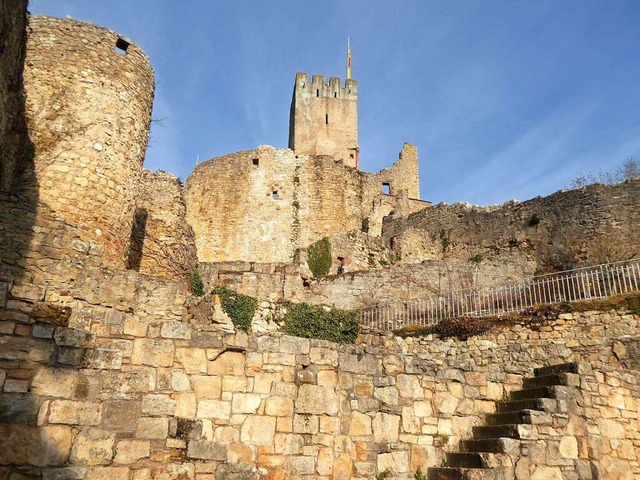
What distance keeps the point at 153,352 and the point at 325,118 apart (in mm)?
34045

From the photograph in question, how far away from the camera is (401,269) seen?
20125mm

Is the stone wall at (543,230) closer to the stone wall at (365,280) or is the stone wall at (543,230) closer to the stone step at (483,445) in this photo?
the stone wall at (365,280)

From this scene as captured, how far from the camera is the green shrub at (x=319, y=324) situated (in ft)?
45.9

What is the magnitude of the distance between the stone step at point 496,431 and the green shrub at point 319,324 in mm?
6194

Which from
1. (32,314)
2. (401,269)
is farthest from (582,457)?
(401,269)

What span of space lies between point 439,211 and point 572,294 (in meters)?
12.5

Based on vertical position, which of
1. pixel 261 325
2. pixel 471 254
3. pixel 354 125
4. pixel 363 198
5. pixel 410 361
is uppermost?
pixel 354 125

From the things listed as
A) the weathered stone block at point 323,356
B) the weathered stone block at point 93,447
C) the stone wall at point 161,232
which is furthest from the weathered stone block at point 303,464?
the stone wall at point 161,232

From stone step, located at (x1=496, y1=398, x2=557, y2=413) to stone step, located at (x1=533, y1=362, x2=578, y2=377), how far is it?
97 cm

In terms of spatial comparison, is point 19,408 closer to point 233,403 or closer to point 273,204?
point 233,403

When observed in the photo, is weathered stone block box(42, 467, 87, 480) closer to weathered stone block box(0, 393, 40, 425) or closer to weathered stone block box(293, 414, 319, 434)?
weathered stone block box(0, 393, 40, 425)

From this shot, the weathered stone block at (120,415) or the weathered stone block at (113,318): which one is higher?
the weathered stone block at (113,318)

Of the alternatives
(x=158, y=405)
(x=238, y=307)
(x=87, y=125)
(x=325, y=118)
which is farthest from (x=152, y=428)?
(x=325, y=118)

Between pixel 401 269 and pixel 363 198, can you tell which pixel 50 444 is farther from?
pixel 363 198
